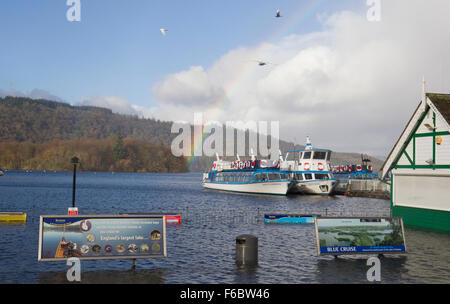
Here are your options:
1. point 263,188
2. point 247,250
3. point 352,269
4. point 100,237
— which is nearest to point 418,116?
point 352,269

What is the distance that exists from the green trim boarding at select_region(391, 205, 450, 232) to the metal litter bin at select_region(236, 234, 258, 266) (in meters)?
16.1

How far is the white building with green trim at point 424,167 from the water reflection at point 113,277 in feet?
66.7

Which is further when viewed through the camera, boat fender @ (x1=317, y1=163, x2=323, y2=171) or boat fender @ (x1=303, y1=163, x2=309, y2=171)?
boat fender @ (x1=303, y1=163, x2=309, y2=171)

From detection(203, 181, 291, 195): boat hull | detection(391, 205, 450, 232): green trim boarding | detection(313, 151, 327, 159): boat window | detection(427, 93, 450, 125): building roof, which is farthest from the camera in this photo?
detection(313, 151, 327, 159): boat window

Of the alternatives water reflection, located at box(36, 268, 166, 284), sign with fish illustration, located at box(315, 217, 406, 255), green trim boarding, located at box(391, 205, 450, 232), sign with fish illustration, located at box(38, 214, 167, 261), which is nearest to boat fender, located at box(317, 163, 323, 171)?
green trim boarding, located at box(391, 205, 450, 232)

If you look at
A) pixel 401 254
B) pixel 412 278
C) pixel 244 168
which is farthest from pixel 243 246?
pixel 244 168

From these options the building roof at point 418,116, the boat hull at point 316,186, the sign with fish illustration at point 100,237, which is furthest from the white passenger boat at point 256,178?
the sign with fish illustration at point 100,237

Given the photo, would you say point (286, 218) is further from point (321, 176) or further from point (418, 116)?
point (321, 176)

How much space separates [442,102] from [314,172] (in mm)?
63244

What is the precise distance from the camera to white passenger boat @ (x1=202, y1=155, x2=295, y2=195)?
8781 centimetres

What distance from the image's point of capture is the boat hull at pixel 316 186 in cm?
8925

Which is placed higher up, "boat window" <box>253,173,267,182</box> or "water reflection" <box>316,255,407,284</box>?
"boat window" <box>253,173,267,182</box>

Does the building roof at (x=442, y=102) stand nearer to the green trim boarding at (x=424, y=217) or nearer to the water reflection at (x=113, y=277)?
the green trim boarding at (x=424, y=217)

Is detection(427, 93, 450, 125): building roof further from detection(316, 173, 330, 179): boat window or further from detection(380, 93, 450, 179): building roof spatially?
detection(316, 173, 330, 179): boat window
